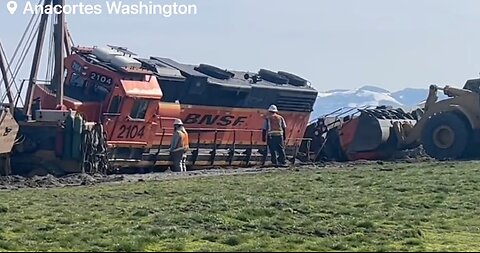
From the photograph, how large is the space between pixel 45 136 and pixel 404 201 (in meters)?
10.1

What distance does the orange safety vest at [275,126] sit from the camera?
1102 inches

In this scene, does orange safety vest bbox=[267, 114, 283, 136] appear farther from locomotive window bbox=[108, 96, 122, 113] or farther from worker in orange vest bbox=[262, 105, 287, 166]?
locomotive window bbox=[108, 96, 122, 113]

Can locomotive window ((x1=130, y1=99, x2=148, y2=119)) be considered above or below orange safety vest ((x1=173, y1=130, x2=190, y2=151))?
above

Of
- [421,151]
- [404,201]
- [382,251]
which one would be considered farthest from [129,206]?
[421,151]

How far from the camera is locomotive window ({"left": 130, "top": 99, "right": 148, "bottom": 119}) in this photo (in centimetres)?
2562

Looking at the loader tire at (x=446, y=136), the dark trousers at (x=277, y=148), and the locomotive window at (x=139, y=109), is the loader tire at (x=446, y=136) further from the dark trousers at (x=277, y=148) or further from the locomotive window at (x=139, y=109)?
the locomotive window at (x=139, y=109)

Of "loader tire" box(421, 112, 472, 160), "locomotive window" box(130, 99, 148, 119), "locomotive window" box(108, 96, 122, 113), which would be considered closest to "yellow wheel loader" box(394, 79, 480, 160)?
"loader tire" box(421, 112, 472, 160)

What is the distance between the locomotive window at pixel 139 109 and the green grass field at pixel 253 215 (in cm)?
558

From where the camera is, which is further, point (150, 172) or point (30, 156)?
point (150, 172)

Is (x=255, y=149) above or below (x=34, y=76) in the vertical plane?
below

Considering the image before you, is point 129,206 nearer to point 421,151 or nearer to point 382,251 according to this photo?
point 382,251

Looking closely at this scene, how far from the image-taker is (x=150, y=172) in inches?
1005

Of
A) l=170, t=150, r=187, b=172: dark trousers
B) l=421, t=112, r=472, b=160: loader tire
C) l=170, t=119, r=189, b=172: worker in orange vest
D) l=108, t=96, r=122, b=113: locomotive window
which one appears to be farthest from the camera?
l=421, t=112, r=472, b=160: loader tire

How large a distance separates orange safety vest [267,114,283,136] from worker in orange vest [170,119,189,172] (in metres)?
3.08
